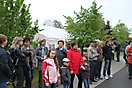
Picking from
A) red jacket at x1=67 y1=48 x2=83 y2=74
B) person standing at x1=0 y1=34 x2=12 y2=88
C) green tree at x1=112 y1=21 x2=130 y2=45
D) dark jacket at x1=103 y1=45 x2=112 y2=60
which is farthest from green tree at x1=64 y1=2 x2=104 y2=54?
green tree at x1=112 y1=21 x2=130 y2=45

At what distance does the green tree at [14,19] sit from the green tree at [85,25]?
8208 millimetres

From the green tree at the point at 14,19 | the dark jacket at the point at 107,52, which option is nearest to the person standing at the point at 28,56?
the green tree at the point at 14,19

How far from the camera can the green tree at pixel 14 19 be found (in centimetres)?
840

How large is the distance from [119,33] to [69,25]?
26151 millimetres

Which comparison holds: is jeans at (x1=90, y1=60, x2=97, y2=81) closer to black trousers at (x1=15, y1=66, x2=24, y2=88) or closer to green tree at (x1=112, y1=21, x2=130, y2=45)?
black trousers at (x1=15, y1=66, x2=24, y2=88)

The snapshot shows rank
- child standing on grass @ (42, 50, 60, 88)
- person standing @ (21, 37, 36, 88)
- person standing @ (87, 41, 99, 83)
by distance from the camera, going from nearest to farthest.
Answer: child standing on grass @ (42, 50, 60, 88) → person standing @ (21, 37, 36, 88) → person standing @ (87, 41, 99, 83)

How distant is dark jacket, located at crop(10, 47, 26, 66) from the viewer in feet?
17.7

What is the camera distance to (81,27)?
17.4 m

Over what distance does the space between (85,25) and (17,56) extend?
12.4 m

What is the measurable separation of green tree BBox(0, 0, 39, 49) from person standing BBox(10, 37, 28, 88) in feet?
10.1

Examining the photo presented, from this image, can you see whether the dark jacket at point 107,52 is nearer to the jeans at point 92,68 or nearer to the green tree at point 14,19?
the jeans at point 92,68

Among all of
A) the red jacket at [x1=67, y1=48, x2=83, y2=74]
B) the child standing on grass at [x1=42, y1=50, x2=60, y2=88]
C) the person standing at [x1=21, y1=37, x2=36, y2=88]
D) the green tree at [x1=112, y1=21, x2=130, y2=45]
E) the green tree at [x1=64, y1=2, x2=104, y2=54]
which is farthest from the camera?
the green tree at [x1=112, y1=21, x2=130, y2=45]

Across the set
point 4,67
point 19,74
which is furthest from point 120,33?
point 4,67

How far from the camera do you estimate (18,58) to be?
5520 mm
